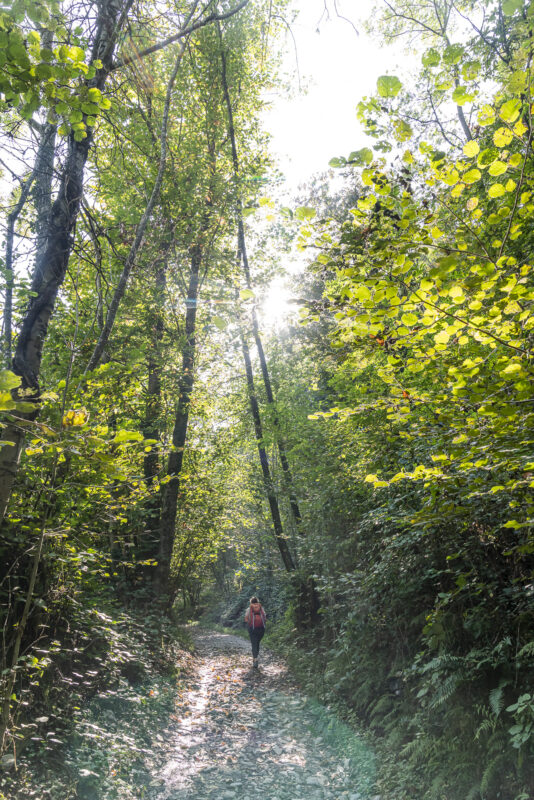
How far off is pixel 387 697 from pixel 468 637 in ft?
6.47

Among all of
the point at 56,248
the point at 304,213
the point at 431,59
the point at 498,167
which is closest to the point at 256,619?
the point at 56,248

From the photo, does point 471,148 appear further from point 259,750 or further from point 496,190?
point 259,750

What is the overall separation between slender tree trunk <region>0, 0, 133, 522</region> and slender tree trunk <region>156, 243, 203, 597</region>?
24.1 feet

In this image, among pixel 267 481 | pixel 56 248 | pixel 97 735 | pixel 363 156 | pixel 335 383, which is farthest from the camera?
pixel 267 481

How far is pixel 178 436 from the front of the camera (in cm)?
1229

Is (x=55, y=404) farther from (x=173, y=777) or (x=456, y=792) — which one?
(x=456, y=792)

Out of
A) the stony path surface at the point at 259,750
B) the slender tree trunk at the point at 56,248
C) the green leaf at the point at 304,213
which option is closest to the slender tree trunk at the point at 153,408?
the stony path surface at the point at 259,750

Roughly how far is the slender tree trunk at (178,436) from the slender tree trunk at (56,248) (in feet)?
24.1

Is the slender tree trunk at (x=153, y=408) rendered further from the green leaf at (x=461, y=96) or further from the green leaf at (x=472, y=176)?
the green leaf at (x=472, y=176)

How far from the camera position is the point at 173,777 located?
204 inches

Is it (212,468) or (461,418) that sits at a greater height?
(212,468)

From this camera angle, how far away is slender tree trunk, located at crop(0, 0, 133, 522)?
3.15m

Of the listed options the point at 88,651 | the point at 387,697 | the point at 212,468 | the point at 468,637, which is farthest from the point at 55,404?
the point at 212,468

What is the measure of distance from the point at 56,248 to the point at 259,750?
6901mm
